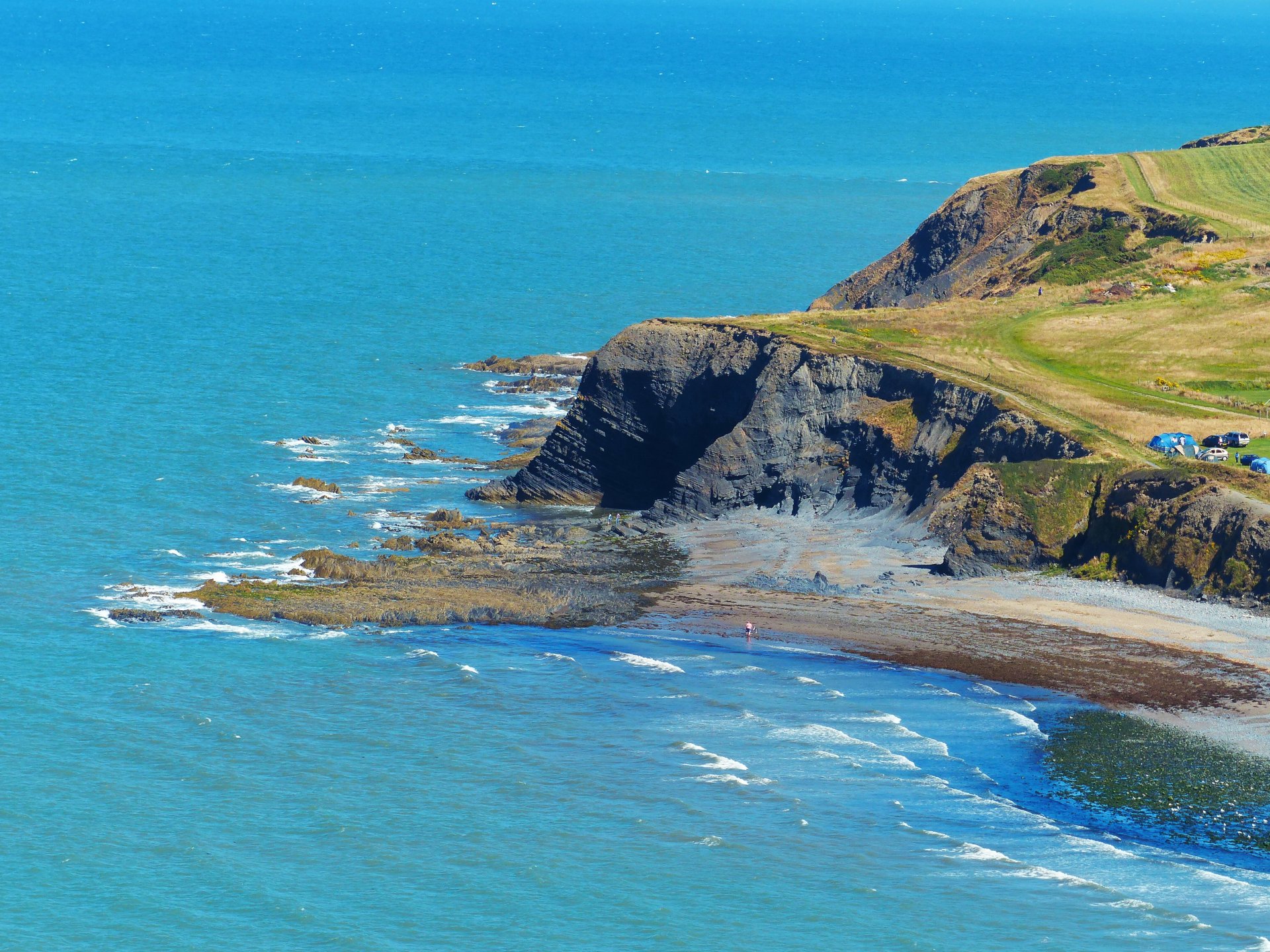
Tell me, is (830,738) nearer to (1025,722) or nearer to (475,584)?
(1025,722)

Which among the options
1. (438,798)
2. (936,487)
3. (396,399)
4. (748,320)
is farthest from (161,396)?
(438,798)

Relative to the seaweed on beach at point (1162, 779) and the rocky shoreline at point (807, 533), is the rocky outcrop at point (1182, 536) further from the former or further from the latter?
the seaweed on beach at point (1162, 779)

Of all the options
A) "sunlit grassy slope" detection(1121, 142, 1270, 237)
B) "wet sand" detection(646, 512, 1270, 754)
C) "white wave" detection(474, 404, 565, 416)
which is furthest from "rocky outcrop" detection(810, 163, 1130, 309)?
"wet sand" detection(646, 512, 1270, 754)

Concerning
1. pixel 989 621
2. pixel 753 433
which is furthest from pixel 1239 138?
pixel 989 621

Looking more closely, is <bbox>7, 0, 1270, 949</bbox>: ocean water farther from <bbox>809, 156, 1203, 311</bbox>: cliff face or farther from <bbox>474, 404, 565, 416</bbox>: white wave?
<bbox>809, 156, 1203, 311</bbox>: cliff face

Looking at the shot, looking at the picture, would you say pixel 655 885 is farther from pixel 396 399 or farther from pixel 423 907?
pixel 396 399

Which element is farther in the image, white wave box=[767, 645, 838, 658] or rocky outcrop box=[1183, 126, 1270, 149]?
rocky outcrop box=[1183, 126, 1270, 149]

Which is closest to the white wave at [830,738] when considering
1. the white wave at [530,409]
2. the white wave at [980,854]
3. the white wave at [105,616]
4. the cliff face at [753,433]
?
the white wave at [980,854]
